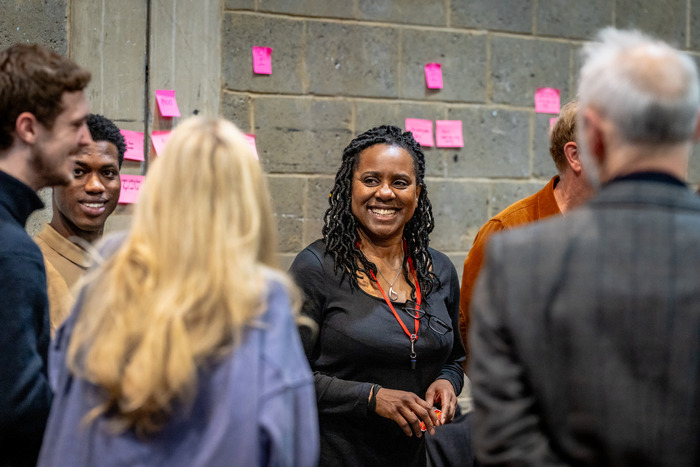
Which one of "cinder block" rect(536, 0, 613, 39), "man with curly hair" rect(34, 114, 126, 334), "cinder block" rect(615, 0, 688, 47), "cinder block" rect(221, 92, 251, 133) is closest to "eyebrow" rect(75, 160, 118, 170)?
"man with curly hair" rect(34, 114, 126, 334)

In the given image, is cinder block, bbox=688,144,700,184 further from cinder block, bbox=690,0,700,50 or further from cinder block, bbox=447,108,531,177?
cinder block, bbox=447,108,531,177

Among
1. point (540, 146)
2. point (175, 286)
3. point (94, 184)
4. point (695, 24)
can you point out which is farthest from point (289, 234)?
point (695, 24)

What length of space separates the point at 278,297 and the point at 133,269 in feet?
0.75

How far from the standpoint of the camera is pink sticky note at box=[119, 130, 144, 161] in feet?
9.07

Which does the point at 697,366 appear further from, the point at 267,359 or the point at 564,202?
the point at 564,202

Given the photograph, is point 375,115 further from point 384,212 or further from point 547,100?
point 384,212

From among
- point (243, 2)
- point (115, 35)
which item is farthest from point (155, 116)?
point (243, 2)

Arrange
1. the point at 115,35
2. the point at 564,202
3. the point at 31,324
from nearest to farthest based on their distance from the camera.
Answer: the point at 31,324 → the point at 564,202 → the point at 115,35

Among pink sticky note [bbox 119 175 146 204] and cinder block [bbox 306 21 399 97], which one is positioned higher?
cinder block [bbox 306 21 399 97]

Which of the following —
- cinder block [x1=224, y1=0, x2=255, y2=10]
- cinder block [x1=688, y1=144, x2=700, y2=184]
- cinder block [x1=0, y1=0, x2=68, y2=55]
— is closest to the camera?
cinder block [x1=0, y1=0, x2=68, y2=55]

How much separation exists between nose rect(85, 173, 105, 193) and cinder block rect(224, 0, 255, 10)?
1.12 m

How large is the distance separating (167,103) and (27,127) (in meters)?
1.41

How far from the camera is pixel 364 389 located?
1.88 metres

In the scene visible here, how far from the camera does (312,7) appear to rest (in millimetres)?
2986
